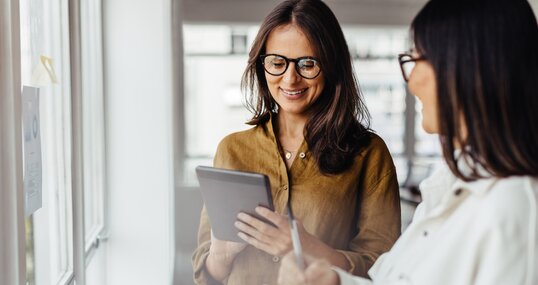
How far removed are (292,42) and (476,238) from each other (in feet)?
3.34

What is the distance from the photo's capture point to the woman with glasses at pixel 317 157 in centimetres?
189

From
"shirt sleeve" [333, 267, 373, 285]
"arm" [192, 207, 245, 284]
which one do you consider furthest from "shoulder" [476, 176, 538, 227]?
"arm" [192, 207, 245, 284]

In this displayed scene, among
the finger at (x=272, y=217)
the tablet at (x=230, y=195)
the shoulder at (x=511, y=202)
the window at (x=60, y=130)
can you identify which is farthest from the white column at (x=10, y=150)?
the shoulder at (x=511, y=202)

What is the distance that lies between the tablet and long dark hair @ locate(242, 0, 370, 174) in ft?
1.19

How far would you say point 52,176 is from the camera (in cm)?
208

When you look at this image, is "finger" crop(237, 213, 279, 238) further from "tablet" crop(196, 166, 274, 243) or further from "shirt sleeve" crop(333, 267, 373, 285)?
"shirt sleeve" crop(333, 267, 373, 285)

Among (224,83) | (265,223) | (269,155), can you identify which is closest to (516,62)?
(265,223)

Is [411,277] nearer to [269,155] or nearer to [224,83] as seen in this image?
[269,155]

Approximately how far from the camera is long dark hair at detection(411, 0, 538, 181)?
1.04 meters

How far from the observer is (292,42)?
73.7 inches

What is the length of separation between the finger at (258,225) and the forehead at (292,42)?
0.53m

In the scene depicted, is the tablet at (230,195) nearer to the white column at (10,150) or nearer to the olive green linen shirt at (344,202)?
the olive green linen shirt at (344,202)

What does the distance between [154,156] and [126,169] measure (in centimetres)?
14

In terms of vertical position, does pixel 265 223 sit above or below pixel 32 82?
below
